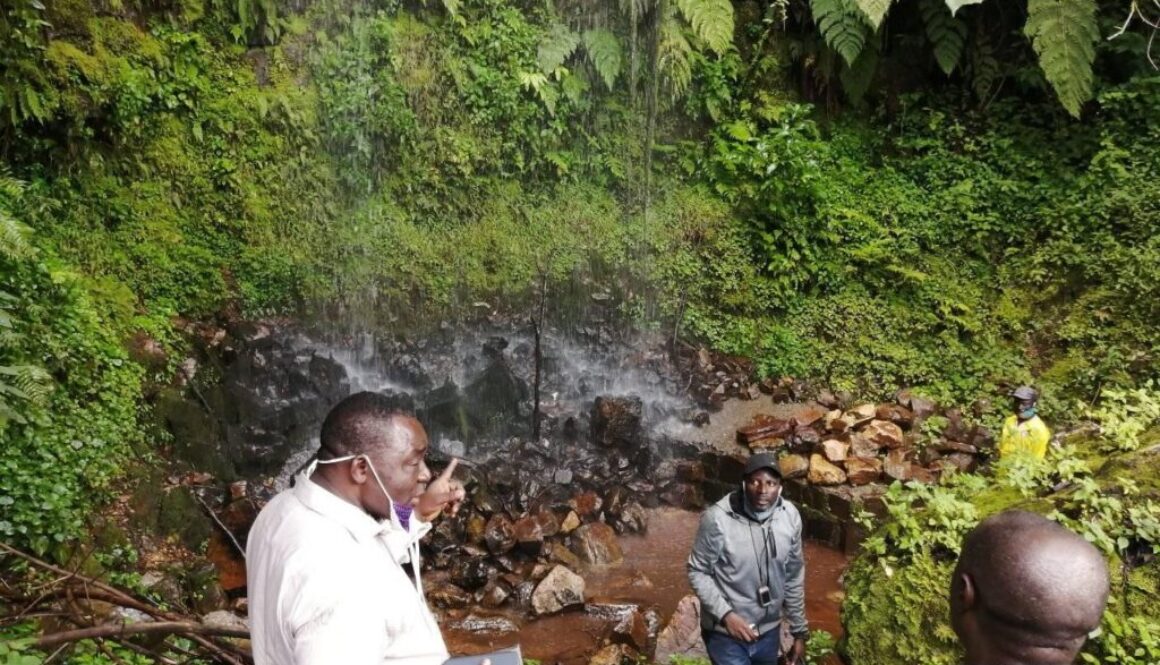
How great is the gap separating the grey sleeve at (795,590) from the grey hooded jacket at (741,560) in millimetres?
24

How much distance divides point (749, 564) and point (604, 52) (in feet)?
29.0

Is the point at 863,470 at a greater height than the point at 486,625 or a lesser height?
greater

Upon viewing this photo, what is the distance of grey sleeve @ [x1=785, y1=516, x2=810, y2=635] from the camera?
12.9 ft

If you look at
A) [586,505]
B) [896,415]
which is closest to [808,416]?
[896,415]

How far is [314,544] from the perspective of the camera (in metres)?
1.93

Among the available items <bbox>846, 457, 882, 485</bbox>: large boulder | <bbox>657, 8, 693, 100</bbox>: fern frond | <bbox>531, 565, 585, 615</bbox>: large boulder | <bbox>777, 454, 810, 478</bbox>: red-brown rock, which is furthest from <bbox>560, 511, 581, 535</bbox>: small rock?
<bbox>657, 8, 693, 100</bbox>: fern frond

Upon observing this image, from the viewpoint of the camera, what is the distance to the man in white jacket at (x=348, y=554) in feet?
6.05

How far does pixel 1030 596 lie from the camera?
1485 mm

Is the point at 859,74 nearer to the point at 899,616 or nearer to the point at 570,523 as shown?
the point at 570,523

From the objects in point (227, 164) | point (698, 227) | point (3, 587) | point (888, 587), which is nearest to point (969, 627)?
point (888, 587)

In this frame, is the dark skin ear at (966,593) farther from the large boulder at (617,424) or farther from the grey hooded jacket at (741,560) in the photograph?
the large boulder at (617,424)

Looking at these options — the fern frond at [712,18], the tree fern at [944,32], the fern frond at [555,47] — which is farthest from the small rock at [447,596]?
the tree fern at [944,32]

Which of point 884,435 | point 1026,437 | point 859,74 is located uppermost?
point 859,74

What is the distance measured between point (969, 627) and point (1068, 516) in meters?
2.48
